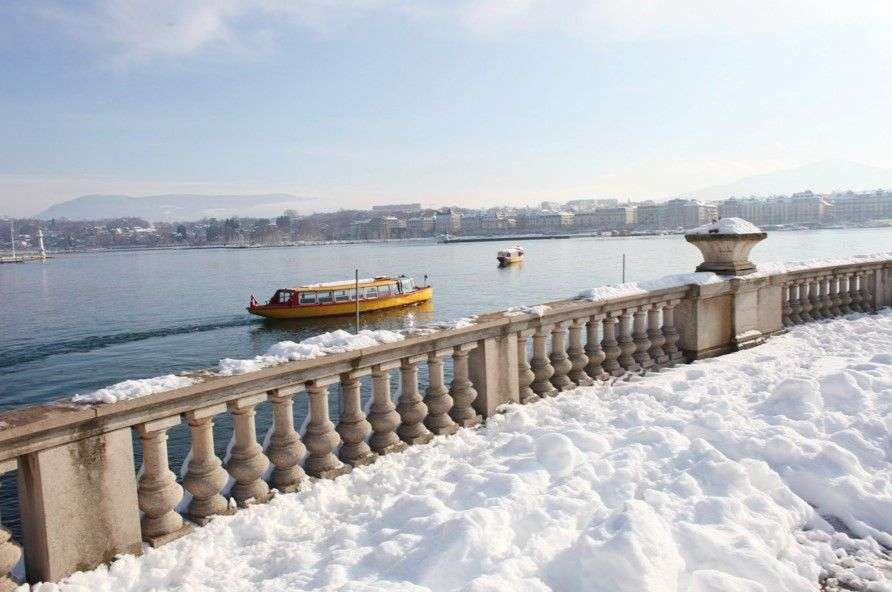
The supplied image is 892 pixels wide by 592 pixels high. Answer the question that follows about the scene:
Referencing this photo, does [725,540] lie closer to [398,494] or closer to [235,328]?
[398,494]

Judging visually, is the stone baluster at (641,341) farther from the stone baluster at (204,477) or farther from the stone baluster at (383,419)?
the stone baluster at (204,477)

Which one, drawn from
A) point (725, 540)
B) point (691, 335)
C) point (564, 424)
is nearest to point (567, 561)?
point (725, 540)

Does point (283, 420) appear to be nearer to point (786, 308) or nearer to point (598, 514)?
point (598, 514)

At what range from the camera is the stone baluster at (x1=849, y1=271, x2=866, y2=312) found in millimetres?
11656

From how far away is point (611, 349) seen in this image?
7.69 metres

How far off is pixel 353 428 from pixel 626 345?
3.79m

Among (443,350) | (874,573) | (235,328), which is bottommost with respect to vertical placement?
(235,328)

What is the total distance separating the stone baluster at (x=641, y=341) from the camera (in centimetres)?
796

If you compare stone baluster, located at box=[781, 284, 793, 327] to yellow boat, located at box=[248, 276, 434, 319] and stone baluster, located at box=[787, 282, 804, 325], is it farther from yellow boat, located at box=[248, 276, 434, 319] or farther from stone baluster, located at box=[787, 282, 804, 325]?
yellow boat, located at box=[248, 276, 434, 319]

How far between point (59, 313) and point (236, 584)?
5109 centimetres

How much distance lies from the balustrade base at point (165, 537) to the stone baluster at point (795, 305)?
9150 millimetres

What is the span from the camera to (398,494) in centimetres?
462

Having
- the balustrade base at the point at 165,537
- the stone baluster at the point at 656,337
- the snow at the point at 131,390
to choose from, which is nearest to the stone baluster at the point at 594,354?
the stone baluster at the point at 656,337

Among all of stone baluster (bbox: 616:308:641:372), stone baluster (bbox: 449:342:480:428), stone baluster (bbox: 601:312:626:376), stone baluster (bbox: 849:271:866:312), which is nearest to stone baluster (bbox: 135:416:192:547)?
stone baluster (bbox: 449:342:480:428)
